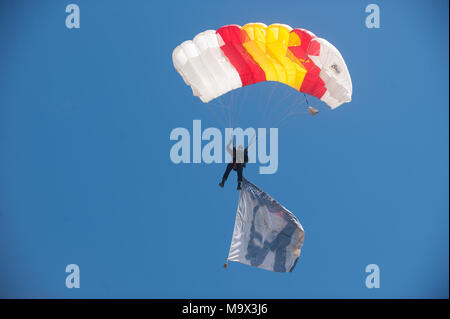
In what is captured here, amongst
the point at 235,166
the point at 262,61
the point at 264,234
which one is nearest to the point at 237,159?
the point at 235,166

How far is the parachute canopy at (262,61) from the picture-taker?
52.7 ft

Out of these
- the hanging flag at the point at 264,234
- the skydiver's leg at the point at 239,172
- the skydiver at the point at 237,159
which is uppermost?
the skydiver at the point at 237,159

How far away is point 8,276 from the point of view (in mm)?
29047

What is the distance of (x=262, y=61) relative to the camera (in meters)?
16.5

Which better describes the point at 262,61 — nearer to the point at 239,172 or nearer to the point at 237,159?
the point at 237,159

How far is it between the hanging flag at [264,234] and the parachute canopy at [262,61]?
2731 mm

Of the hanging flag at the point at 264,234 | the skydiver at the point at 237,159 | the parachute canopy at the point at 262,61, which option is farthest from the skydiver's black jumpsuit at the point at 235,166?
the parachute canopy at the point at 262,61

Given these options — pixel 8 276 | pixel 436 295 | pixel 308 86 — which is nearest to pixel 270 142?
pixel 308 86

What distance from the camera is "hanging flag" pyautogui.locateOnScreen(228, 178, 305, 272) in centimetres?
1662

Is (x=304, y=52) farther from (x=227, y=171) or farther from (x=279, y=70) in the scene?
(x=227, y=171)

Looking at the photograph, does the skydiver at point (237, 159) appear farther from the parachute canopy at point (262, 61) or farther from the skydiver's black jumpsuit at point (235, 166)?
the parachute canopy at point (262, 61)

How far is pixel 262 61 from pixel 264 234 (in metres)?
4.39

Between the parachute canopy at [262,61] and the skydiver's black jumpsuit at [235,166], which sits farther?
the skydiver's black jumpsuit at [235,166]

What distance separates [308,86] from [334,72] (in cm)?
85
